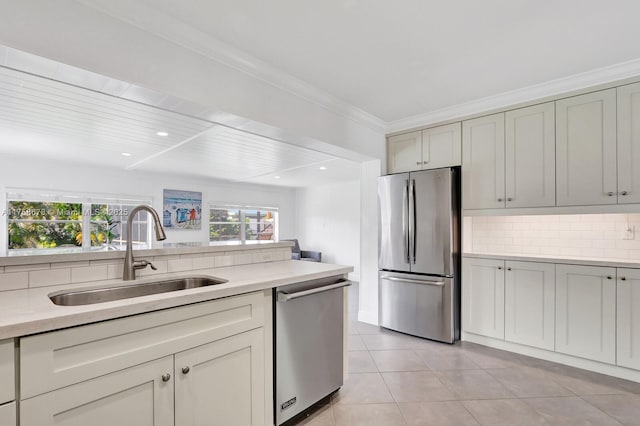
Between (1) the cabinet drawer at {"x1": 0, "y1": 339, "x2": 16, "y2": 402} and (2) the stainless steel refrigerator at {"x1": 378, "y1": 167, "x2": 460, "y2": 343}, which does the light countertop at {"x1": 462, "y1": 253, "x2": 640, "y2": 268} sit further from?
(1) the cabinet drawer at {"x1": 0, "y1": 339, "x2": 16, "y2": 402}

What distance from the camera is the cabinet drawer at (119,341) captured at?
1036 millimetres

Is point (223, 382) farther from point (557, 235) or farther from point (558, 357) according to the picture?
point (557, 235)

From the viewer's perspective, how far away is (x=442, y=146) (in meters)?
3.48

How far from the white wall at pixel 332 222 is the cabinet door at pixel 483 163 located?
397cm

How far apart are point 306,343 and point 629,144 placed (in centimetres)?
294

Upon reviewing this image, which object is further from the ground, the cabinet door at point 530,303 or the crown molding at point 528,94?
the crown molding at point 528,94

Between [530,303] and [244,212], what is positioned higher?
[244,212]

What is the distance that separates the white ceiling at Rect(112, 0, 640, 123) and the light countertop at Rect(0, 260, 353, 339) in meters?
1.49

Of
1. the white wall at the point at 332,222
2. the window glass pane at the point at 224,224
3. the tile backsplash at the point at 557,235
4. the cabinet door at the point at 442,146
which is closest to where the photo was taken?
the tile backsplash at the point at 557,235

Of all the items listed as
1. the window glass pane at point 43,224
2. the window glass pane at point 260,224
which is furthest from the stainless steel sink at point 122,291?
the window glass pane at point 260,224

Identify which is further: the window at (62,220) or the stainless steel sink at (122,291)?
the window at (62,220)

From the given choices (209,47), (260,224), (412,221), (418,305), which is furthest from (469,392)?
(260,224)

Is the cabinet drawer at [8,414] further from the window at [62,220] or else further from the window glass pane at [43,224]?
the window glass pane at [43,224]

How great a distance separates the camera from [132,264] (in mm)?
1717
